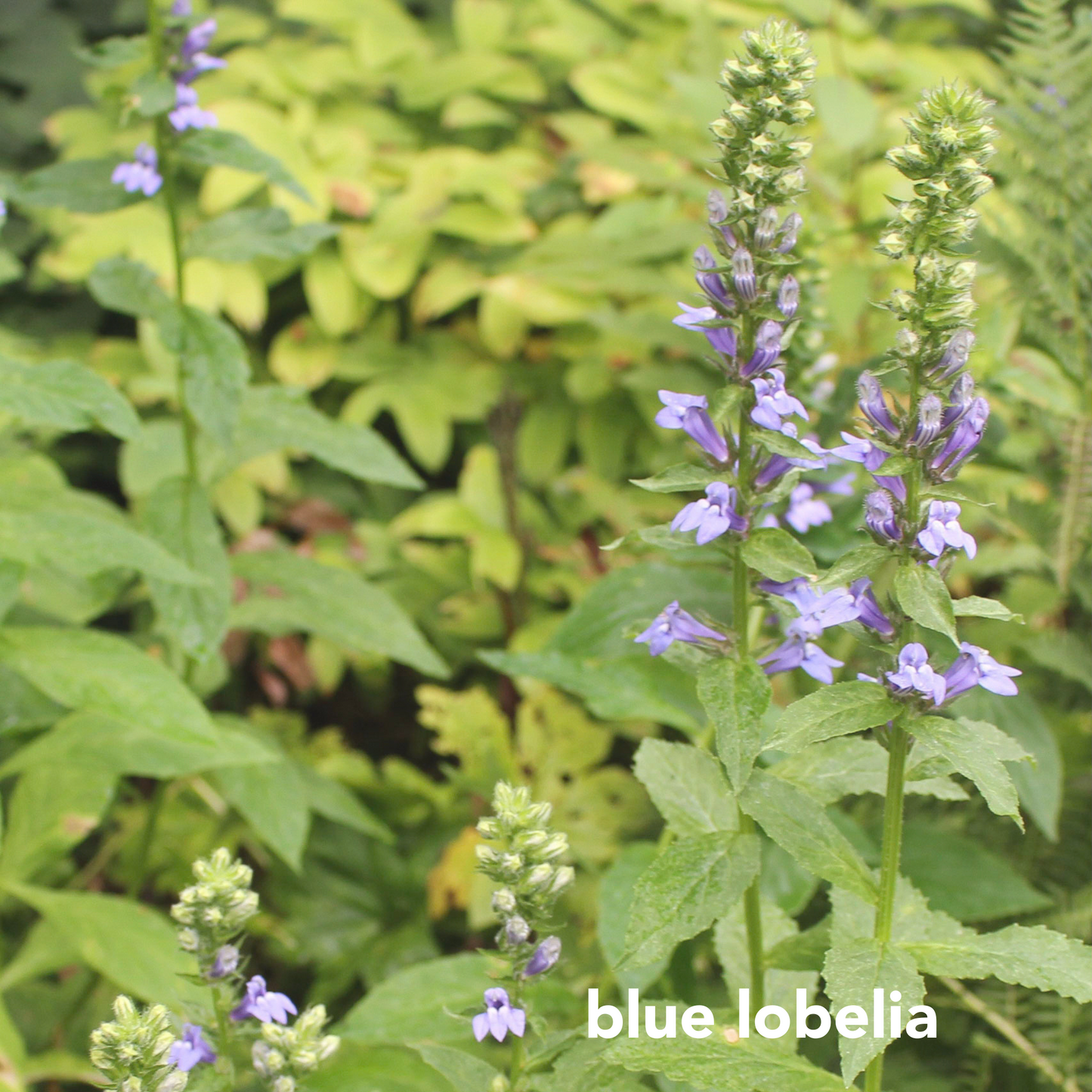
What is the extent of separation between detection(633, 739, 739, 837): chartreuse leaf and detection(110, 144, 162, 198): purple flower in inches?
60.7

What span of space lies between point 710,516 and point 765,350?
0.23 m

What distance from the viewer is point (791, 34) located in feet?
4.93

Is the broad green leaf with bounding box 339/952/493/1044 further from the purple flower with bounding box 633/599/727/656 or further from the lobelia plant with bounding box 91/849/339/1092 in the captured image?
the purple flower with bounding box 633/599/727/656

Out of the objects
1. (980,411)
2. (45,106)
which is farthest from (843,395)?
(45,106)

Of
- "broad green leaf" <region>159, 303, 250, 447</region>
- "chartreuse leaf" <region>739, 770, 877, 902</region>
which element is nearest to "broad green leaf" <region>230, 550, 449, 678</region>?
"broad green leaf" <region>159, 303, 250, 447</region>

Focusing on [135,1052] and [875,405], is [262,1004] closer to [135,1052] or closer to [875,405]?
[135,1052]

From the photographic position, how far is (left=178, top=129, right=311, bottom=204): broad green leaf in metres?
2.39

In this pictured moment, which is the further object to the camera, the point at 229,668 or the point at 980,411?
the point at 229,668

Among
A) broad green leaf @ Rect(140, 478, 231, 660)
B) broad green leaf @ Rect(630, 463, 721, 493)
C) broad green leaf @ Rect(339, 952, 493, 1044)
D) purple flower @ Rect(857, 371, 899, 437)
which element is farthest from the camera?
broad green leaf @ Rect(140, 478, 231, 660)

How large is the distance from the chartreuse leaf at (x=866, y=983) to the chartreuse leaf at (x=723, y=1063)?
13 centimetres

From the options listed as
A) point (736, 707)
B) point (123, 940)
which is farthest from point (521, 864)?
point (123, 940)

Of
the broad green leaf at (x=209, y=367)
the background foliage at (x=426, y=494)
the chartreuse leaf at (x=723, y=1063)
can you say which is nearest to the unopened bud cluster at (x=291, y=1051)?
the chartreuse leaf at (x=723, y=1063)

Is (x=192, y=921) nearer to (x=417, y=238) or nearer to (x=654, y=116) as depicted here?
(x=417, y=238)

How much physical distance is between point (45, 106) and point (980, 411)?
422 centimetres
